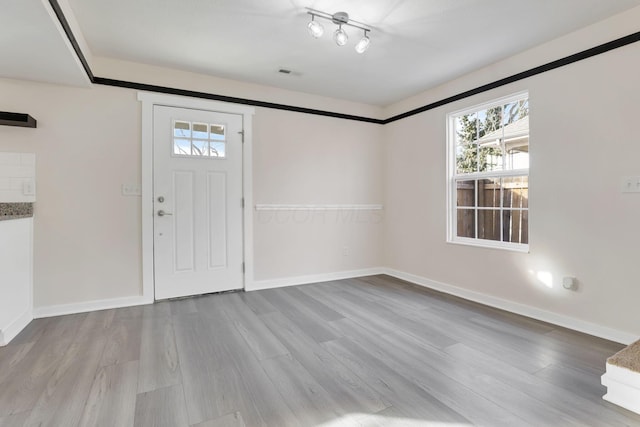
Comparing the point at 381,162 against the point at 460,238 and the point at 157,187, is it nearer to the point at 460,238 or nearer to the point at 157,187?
the point at 460,238

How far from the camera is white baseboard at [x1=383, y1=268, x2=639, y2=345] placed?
237 cm

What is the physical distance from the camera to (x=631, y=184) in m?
2.31

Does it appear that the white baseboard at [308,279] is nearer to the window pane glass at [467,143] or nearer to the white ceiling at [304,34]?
the window pane glass at [467,143]

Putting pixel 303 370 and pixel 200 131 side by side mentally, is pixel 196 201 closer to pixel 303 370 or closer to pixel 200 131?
pixel 200 131

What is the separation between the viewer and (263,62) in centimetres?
318

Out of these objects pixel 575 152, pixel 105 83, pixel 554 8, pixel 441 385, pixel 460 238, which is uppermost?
pixel 554 8

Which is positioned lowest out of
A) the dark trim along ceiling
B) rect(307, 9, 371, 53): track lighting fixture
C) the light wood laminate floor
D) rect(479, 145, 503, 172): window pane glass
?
the light wood laminate floor

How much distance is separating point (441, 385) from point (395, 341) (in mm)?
590

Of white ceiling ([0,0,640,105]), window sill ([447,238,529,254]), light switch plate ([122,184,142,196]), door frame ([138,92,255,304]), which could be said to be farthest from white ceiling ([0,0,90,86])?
window sill ([447,238,529,254])

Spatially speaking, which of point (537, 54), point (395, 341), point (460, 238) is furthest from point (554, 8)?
point (395, 341)

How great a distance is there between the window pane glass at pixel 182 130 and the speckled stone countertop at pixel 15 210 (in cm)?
141

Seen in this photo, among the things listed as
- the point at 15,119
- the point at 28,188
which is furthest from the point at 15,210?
the point at 15,119

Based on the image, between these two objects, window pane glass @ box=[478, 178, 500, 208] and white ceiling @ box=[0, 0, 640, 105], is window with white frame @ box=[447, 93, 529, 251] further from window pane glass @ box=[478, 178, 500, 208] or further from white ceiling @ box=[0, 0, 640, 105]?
white ceiling @ box=[0, 0, 640, 105]

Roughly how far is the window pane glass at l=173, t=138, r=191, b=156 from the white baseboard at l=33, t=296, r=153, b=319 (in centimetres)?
156
